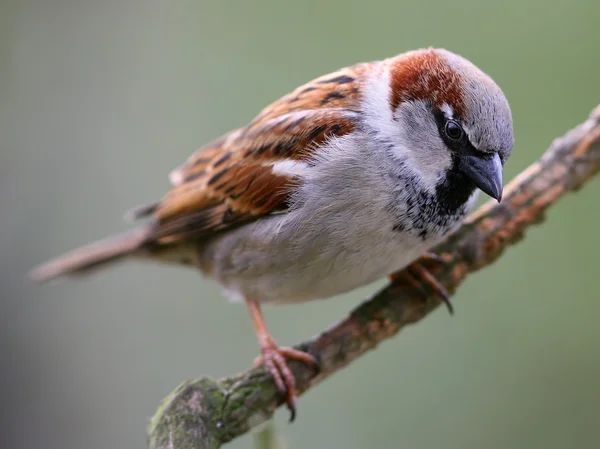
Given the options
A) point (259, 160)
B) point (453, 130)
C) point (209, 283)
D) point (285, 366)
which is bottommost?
point (285, 366)

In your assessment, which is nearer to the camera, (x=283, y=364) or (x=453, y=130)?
(x=453, y=130)

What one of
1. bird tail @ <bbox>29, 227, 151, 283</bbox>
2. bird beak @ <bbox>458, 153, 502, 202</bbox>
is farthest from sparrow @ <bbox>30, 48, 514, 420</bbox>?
bird tail @ <bbox>29, 227, 151, 283</bbox>

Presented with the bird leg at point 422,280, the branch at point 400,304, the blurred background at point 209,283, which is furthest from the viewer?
the blurred background at point 209,283

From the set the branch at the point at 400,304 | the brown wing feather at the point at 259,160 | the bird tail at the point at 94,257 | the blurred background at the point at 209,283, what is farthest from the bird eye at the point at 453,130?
the bird tail at the point at 94,257

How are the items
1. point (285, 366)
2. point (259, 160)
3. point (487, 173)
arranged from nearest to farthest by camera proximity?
point (487, 173) → point (285, 366) → point (259, 160)

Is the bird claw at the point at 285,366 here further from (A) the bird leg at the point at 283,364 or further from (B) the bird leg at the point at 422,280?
(B) the bird leg at the point at 422,280

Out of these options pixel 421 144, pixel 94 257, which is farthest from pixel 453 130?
pixel 94 257

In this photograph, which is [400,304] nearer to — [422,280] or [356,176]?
[422,280]

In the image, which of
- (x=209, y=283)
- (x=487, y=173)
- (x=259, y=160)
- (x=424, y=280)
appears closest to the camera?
(x=487, y=173)
